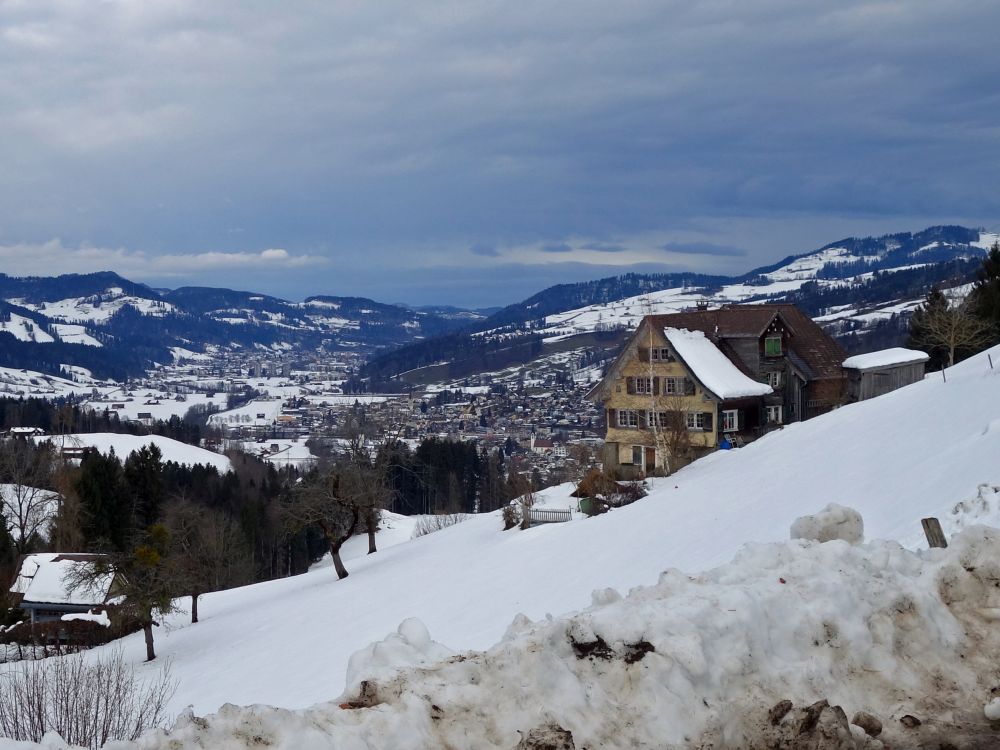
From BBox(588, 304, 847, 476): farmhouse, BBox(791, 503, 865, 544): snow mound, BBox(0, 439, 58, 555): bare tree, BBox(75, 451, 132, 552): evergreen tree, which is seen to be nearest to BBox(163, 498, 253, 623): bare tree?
BBox(75, 451, 132, 552): evergreen tree

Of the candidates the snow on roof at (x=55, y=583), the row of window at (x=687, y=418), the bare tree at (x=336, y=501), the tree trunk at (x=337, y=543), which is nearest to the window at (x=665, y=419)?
the row of window at (x=687, y=418)

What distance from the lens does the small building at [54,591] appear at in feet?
149

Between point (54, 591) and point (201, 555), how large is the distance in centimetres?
767

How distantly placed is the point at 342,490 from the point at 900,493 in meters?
27.0

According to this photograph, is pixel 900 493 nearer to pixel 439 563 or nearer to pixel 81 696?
pixel 81 696

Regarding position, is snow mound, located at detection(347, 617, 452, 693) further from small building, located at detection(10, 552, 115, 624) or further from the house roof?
small building, located at detection(10, 552, 115, 624)

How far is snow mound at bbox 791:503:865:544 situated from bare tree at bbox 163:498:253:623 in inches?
1190

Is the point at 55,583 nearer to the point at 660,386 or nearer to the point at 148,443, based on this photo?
the point at 660,386

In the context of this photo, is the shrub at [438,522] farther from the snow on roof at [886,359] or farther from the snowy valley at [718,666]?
the snowy valley at [718,666]

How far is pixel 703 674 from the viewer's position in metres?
6.67

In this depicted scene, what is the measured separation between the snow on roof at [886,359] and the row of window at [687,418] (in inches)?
187

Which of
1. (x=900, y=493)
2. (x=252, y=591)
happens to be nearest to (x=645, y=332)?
(x=252, y=591)

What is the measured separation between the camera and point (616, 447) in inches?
1891

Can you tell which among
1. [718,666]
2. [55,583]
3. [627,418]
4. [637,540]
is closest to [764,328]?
[627,418]
